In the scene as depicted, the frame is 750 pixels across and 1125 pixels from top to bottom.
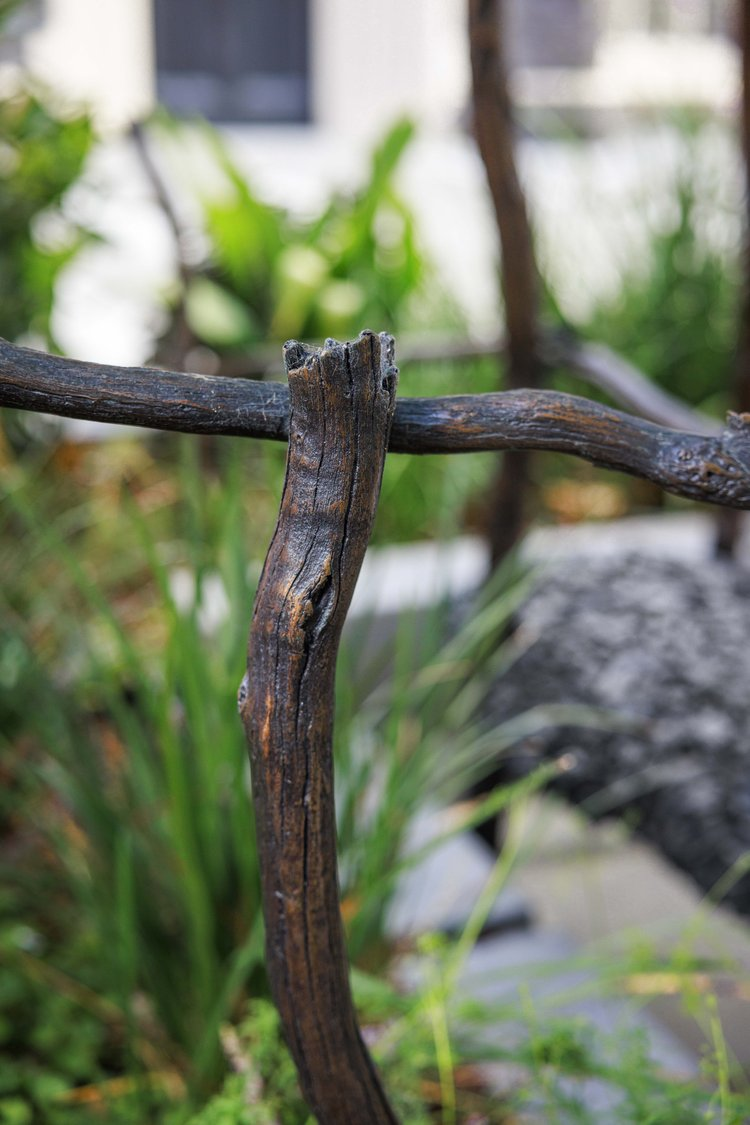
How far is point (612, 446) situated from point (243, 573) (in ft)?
1.46

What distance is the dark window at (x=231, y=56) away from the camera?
18.1 feet

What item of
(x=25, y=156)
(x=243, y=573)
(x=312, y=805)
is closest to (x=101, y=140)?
(x=25, y=156)

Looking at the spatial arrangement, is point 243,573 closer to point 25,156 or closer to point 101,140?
point 25,156

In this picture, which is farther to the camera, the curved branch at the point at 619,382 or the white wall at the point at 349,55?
the white wall at the point at 349,55

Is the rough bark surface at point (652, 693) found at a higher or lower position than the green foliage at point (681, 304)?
lower

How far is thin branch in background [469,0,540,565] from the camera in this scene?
3.33ft

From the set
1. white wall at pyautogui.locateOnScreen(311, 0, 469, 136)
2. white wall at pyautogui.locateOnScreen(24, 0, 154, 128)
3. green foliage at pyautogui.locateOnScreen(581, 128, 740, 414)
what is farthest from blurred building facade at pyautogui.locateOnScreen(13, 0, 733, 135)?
green foliage at pyautogui.locateOnScreen(581, 128, 740, 414)

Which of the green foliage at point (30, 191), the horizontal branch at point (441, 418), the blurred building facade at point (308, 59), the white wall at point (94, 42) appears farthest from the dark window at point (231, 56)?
the horizontal branch at point (441, 418)

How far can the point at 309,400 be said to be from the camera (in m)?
0.41

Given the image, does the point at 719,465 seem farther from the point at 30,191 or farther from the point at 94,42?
the point at 94,42

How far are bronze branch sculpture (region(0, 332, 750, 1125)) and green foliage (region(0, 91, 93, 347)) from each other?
1055mm

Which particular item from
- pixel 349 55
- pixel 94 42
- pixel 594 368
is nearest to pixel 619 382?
pixel 594 368

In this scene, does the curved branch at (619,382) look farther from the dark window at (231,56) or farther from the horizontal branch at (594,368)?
the dark window at (231,56)

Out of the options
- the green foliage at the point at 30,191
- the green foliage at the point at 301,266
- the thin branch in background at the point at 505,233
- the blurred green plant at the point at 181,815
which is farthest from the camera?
the green foliage at the point at 301,266
